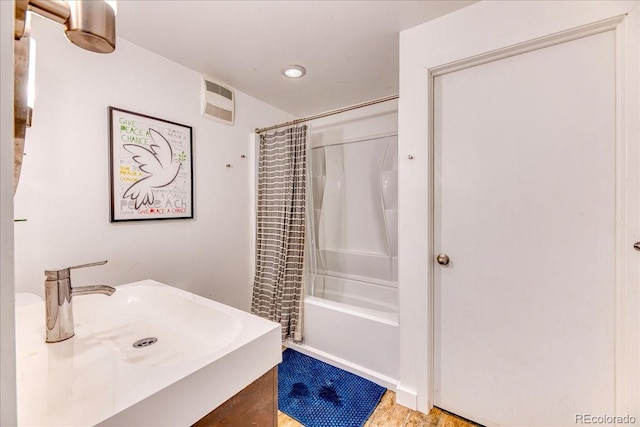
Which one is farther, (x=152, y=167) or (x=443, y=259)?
(x=152, y=167)

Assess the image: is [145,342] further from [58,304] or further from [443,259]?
[443,259]

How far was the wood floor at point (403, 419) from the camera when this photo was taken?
146cm

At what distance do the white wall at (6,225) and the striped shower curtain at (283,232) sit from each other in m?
1.87

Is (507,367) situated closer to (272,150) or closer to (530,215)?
(530,215)

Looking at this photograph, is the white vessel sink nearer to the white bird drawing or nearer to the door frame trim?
the white bird drawing

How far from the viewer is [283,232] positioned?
2.19 metres

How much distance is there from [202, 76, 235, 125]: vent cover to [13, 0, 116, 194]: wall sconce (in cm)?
177

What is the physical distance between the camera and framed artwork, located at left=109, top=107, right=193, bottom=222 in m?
1.59

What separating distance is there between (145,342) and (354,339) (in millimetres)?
1306

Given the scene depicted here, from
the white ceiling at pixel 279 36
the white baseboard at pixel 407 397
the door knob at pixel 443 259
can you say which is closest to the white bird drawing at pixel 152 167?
the white ceiling at pixel 279 36

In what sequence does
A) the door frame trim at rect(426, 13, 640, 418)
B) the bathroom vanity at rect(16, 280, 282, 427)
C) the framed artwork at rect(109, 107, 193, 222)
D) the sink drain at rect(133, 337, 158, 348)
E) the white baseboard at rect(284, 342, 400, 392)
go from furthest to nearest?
the white baseboard at rect(284, 342, 400, 392)
the framed artwork at rect(109, 107, 193, 222)
the door frame trim at rect(426, 13, 640, 418)
the sink drain at rect(133, 337, 158, 348)
the bathroom vanity at rect(16, 280, 282, 427)

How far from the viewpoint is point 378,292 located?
104 inches

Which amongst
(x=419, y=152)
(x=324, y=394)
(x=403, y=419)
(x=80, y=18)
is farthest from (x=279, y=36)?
(x=403, y=419)

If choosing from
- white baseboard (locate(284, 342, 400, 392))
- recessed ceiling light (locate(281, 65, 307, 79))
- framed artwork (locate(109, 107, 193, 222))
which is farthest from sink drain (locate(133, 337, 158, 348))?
recessed ceiling light (locate(281, 65, 307, 79))
